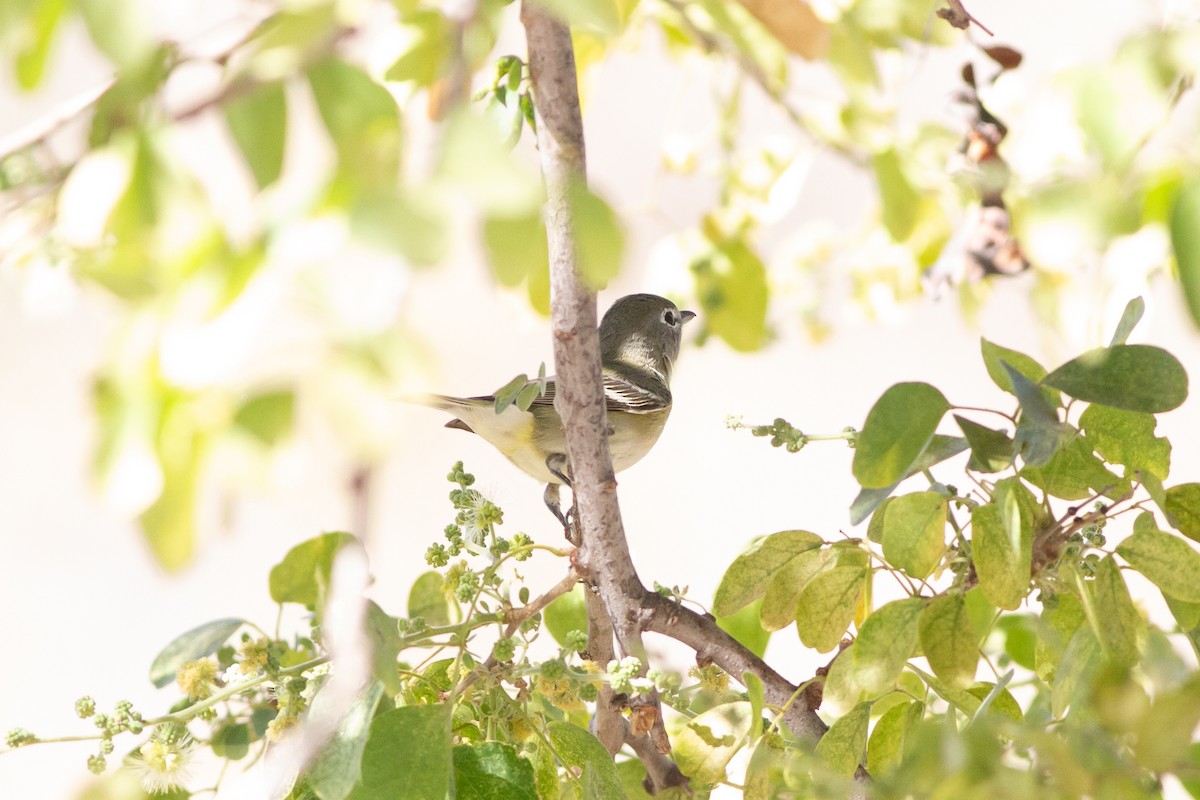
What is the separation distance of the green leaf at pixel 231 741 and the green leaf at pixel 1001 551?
0.59 metres

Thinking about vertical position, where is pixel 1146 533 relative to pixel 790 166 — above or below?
below

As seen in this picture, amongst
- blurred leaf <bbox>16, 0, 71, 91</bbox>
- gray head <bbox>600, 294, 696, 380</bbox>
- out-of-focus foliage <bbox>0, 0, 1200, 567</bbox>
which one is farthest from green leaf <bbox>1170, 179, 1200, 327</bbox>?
gray head <bbox>600, 294, 696, 380</bbox>

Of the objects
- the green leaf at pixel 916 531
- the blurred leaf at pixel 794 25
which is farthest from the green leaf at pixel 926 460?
the blurred leaf at pixel 794 25

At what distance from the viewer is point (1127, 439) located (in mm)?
727

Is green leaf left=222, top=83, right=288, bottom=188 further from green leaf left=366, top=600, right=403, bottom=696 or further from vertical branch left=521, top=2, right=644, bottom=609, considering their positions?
green leaf left=366, top=600, right=403, bottom=696

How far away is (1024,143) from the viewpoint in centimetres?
94

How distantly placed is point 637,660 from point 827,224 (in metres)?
1.08

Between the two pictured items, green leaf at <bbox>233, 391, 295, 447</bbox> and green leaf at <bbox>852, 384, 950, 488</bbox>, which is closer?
green leaf at <bbox>233, 391, 295, 447</bbox>

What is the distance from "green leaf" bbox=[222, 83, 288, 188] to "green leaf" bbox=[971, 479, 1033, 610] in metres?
0.45

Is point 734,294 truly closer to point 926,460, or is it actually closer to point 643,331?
point 643,331

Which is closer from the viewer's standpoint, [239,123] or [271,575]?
[239,123]

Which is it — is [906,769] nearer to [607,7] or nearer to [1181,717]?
[1181,717]

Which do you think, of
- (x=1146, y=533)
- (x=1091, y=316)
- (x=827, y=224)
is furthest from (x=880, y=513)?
(x=827, y=224)

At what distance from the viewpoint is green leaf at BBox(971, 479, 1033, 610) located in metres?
0.65
